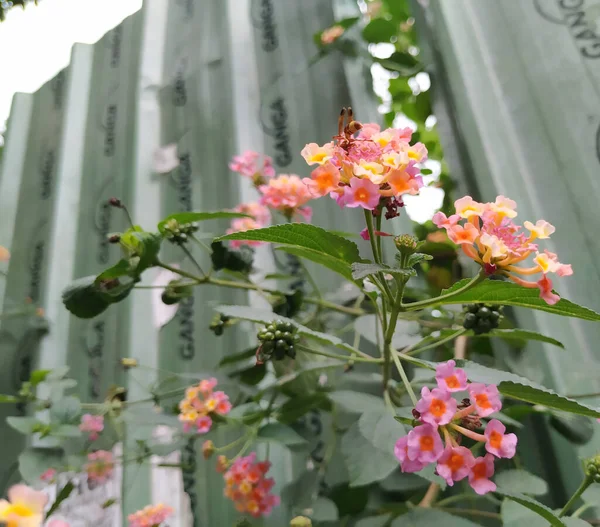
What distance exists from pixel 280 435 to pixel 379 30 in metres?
0.83

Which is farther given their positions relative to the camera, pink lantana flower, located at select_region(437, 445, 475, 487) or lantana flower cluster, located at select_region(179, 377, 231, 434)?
lantana flower cluster, located at select_region(179, 377, 231, 434)

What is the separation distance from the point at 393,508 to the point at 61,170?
1.37 metres

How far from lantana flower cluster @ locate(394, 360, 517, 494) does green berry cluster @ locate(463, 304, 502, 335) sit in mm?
143

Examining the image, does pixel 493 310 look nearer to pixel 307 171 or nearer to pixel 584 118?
pixel 584 118

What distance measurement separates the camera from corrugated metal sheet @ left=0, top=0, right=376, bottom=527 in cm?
105

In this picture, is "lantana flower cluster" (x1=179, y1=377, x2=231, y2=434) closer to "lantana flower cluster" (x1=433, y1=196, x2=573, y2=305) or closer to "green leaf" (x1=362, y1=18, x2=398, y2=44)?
"lantana flower cluster" (x1=433, y1=196, x2=573, y2=305)

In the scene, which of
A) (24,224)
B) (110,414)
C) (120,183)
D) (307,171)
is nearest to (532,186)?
(307,171)

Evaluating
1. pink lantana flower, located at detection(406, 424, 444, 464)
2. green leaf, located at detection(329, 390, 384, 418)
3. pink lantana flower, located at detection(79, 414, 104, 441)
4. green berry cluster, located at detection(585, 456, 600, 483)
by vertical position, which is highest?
pink lantana flower, located at detection(79, 414, 104, 441)

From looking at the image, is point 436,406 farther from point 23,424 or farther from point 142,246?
point 23,424

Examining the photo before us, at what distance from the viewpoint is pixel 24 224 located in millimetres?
1604

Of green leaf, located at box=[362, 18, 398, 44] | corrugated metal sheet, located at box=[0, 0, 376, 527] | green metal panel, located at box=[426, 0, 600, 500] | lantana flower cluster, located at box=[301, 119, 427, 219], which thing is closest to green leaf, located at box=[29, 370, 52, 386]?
corrugated metal sheet, located at box=[0, 0, 376, 527]

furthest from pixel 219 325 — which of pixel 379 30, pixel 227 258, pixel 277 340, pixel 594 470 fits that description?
pixel 379 30

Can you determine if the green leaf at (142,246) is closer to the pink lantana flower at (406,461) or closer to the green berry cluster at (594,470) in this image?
the pink lantana flower at (406,461)

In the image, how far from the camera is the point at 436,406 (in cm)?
32
